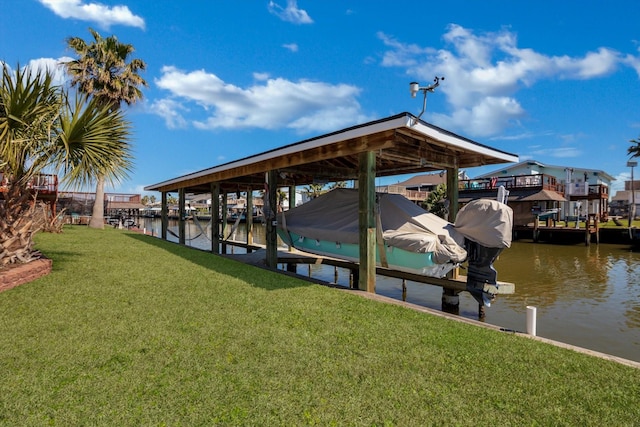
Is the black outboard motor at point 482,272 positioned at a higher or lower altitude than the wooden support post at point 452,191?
lower

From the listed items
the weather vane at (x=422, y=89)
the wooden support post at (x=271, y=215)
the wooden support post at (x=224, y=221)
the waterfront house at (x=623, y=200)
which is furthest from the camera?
the waterfront house at (x=623, y=200)

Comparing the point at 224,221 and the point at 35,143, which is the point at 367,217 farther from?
the point at 224,221

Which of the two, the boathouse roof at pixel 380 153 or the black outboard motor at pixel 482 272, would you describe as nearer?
the boathouse roof at pixel 380 153

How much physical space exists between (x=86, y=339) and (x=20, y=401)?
1.31 meters

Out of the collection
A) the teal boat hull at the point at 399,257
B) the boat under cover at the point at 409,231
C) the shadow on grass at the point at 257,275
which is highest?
the boat under cover at the point at 409,231

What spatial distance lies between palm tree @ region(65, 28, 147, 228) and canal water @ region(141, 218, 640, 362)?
20049mm

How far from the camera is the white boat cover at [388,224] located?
7.14 m

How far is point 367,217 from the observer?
287 inches

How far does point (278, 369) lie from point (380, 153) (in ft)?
16.7

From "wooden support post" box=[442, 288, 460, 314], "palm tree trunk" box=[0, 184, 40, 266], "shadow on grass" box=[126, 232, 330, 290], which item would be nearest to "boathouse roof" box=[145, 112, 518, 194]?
"shadow on grass" box=[126, 232, 330, 290]

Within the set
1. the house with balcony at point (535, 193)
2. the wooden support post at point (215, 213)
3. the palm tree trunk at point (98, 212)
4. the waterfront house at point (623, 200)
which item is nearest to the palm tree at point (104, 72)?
the palm tree trunk at point (98, 212)

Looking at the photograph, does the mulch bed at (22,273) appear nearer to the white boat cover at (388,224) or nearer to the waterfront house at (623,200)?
the white boat cover at (388,224)

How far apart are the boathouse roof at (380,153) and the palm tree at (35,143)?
12.3ft

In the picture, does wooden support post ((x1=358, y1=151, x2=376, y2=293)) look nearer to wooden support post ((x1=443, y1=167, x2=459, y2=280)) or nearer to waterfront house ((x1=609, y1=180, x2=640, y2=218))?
wooden support post ((x1=443, y1=167, x2=459, y2=280))
